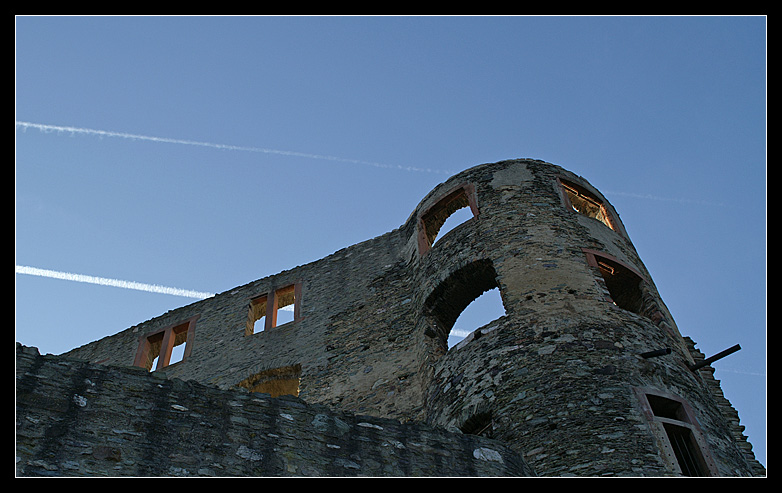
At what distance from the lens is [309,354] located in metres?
12.9

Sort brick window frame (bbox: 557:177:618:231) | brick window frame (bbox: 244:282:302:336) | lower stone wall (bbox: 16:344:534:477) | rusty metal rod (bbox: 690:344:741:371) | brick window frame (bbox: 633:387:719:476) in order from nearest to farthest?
lower stone wall (bbox: 16:344:534:477)
brick window frame (bbox: 633:387:719:476)
rusty metal rod (bbox: 690:344:741:371)
brick window frame (bbox: 557:177:618:231)
brick window frame (bbox: 244:282:302:336)

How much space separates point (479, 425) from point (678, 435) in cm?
231

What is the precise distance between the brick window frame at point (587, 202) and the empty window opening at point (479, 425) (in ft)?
18.7

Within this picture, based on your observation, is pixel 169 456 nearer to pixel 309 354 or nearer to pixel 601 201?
pixel 309 354

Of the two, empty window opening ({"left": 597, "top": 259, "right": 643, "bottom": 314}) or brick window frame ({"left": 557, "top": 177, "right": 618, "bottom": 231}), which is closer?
empty window opening ({"left": 597, "top": 259, "right": 643, "bottom": 314})

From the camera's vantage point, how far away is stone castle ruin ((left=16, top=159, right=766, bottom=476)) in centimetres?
611

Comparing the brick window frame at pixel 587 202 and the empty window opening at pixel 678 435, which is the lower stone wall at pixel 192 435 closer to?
the empty window opening at pixel 678 435

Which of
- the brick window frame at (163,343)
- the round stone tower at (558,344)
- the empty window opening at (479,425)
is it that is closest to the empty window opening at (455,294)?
the round stone tower at (558,344)

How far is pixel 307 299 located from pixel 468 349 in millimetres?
5534

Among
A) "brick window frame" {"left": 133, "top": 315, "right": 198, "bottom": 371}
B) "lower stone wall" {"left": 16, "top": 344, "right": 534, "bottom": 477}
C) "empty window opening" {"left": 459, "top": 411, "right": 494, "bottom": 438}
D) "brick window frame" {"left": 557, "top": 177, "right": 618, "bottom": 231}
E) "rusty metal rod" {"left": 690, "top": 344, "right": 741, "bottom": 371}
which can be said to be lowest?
"lower stone wall" {"left": 16, "top": 344, "right": 534, "bottom": 477}

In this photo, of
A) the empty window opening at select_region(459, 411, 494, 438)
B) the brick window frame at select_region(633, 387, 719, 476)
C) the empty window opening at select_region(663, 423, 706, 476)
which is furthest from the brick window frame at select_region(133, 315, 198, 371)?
the empty window opening at select_region(663, 423, 706, 476)

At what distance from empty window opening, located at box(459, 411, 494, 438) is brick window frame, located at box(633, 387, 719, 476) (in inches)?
69.8

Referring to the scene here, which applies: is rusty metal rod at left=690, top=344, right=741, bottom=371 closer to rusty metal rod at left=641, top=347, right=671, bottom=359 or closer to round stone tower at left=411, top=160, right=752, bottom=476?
round stone tower at left=411, top=160, right=752, bottom=476

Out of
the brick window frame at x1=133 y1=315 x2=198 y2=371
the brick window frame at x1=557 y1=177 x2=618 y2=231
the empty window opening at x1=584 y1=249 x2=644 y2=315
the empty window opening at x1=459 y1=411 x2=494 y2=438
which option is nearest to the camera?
the empty window opening at x1=459 y1=411 x2=494 y2=438
